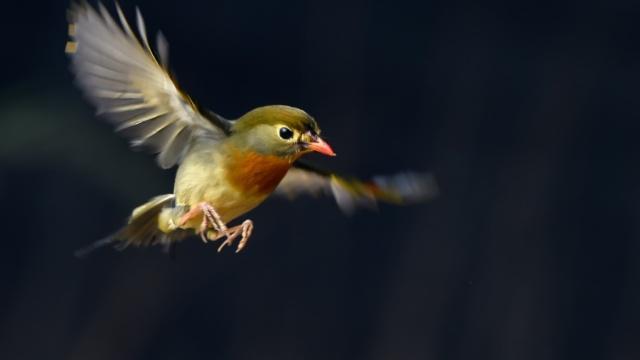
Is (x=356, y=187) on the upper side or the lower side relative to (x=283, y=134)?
lower

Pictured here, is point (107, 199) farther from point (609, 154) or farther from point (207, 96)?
point (609, 154)

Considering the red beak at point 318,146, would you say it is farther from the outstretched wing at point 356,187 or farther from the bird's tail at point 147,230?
the bird's tail at point 147,230

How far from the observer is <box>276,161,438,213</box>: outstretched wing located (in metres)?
1.78

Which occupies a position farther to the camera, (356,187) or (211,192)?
(356,187)

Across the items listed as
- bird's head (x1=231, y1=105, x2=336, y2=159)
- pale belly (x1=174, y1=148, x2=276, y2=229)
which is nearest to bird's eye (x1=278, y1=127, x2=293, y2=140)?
bird's head (x1=231, y1=105, x2=336, y2=159)

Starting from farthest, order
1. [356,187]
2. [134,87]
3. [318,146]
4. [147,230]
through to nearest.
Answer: [147,230], [356,187], [134,87], [318,146]

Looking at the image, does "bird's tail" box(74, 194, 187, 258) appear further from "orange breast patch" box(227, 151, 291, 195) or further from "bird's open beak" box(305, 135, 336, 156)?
"bird's open beak" box(305, 135, 336, 156)

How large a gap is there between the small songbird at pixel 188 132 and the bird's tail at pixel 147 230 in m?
0.04

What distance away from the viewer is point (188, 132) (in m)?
1.74

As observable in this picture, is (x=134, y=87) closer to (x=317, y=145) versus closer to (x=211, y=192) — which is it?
(x=211, y=192)

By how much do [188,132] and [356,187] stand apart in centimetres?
26

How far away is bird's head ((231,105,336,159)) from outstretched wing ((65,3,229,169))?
0.09m

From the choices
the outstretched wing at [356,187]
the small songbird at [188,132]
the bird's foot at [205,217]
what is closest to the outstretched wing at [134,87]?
the small songbird at [188,132]

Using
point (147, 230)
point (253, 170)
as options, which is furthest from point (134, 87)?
point (147, 230)
